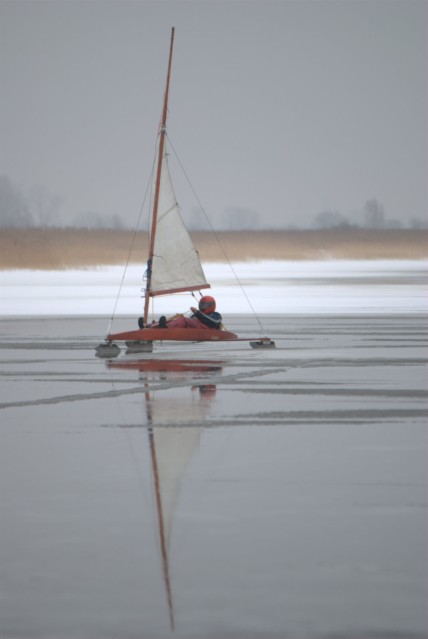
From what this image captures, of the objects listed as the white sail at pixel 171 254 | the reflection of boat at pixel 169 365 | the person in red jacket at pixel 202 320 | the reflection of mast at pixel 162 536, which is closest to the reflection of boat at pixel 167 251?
the white sail at pixel 171 254

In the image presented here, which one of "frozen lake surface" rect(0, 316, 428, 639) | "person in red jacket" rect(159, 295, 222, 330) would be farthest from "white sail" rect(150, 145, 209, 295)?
"frozen lake surface" rect(0, 316, 428, 639)

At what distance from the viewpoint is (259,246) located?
133500 millimetres

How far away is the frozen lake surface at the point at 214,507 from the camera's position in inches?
267

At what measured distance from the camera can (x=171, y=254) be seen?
2622cm

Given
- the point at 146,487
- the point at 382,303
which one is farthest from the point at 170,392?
the point at 382,303

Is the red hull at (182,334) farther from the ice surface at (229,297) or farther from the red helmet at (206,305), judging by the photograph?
the ice surface at (229,297)

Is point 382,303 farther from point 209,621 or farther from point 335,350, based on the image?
point 209,621

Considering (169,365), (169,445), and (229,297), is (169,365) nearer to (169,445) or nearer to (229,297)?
(169,445)

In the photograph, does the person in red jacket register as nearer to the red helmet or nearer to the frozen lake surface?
the red helmet

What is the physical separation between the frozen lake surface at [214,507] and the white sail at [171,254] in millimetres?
7435

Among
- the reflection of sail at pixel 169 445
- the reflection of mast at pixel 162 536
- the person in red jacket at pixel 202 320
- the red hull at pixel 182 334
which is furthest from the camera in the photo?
the person in red jacket at pixel 202 320

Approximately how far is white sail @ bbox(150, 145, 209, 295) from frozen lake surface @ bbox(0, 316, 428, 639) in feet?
24.4

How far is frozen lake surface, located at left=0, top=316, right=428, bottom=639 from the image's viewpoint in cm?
678

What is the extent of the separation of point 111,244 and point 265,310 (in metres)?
72.7
